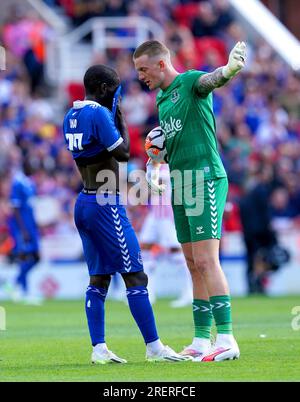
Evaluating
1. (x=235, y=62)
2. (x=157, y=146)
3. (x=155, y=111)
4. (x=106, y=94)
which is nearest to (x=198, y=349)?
(x=157, y=146)

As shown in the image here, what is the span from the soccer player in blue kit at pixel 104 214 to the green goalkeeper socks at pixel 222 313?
46 cm

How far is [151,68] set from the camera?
10.3 meters

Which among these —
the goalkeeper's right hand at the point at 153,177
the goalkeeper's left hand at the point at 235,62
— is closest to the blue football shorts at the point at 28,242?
the goalkeeper's right hand at the point at 153,177

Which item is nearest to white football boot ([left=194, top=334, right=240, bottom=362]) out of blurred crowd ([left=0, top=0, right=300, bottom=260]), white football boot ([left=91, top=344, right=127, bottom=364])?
white football boot ([left=91, top=344, right=127, bottom=364])

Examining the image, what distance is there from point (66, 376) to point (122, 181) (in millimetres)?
2146

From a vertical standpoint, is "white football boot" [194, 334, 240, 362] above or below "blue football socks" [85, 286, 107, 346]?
below

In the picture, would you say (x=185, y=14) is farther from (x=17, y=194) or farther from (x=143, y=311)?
(x=143, y=311)

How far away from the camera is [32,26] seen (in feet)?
89.2

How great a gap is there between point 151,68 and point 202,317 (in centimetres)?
224

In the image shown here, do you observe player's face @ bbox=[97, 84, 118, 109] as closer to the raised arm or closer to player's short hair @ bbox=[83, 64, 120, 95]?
player's short hair @ bbox=[83, 64, 120, 95]

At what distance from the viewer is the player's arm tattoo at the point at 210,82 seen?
9.65 metres

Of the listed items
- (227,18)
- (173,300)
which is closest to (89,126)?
(173,300)

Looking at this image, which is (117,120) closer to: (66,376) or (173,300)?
(66,376)

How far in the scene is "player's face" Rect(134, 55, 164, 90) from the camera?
10.3 m
